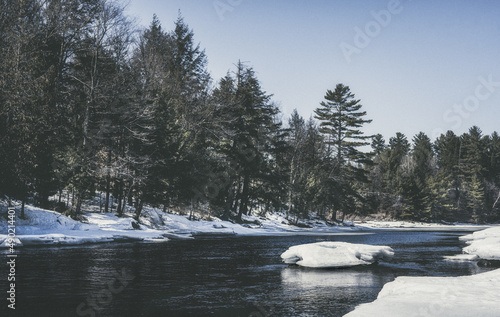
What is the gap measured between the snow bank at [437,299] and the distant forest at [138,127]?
791 inches

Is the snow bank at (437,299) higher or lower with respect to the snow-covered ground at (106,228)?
higher

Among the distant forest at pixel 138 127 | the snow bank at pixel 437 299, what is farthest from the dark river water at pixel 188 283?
the distant forest at pixel 138 127

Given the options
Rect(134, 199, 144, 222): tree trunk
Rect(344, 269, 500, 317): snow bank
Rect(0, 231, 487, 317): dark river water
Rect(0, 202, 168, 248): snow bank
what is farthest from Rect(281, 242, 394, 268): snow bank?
Rect(134, 199, 144, 222): tree trunk

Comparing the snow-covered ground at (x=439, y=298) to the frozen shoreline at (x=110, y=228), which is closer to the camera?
the snow-covered ground at (x=439, y=298)

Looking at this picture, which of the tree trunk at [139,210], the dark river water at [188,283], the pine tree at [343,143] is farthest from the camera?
the pine tree at [343,143]

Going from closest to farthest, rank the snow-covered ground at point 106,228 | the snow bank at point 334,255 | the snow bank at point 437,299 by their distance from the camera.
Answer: the snow bank at point 437,299 → the snow bank at point 334,255 → the snow-covered ground at point 106,228

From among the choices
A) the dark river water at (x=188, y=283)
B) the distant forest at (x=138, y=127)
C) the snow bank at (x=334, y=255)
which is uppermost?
the distant forest at (x=138, y=127)

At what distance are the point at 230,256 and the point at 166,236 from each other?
420 inches

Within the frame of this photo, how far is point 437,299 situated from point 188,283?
7337 millimetres

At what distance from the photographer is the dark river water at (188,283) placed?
355 inches

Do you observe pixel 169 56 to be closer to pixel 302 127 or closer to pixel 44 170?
pixel 302 127

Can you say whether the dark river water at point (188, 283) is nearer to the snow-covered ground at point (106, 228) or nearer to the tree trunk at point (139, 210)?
the snow-covered ground at point (106, 228)

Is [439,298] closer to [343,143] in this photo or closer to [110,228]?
[110,228]

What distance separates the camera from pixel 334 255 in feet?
51.7
